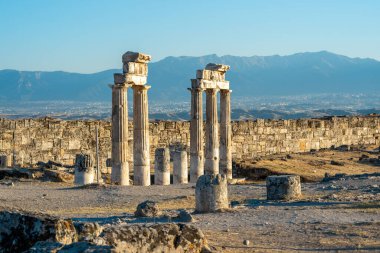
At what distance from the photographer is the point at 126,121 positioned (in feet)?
83.4

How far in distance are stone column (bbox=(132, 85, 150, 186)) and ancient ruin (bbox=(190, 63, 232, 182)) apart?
2.75m

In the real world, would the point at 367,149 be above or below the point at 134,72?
below

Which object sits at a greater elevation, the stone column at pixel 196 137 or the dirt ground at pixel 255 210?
the stone column at pixel 196 137

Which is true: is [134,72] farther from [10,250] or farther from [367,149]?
[367,149]

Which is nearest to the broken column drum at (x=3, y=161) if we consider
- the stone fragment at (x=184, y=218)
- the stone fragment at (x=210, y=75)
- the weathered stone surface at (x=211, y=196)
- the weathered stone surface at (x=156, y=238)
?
the stone fragment at (x=210, y=75)

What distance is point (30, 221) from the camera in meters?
9.80

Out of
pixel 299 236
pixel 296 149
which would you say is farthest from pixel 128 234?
pixel 296 149

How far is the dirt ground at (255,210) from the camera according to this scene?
12.7 m

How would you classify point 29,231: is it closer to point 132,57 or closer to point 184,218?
point 184,218

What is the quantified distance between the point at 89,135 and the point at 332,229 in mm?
19000

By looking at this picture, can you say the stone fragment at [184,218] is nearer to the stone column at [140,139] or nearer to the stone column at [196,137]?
Result: the stone column at [140,139]

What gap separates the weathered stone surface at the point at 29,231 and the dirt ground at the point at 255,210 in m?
2.75

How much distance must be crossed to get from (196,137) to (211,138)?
0.88 metres

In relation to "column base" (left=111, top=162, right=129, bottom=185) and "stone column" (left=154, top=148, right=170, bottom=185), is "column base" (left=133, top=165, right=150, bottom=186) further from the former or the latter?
"stone column" (left=154, top=148, right=170, bottom=185)
